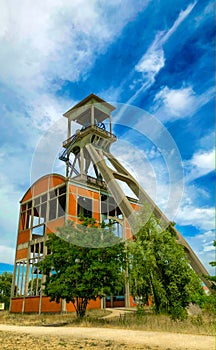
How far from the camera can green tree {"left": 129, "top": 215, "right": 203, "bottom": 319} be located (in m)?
12.6

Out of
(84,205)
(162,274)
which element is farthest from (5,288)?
(162,274)

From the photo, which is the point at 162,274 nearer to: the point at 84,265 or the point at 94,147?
the point at 84,265

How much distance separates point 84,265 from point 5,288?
74.0 ft

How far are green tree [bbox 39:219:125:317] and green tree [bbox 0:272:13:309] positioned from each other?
20.1 m

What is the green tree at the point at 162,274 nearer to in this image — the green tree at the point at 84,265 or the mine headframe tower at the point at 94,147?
the green tree at the point at 84,265

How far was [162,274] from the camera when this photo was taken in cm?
1302

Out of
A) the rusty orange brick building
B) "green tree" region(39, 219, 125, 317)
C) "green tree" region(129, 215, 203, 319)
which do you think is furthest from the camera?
the rusty orange brick building

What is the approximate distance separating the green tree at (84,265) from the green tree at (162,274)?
0.90m

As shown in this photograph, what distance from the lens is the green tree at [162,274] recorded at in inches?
496

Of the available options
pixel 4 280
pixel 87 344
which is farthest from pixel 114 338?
pixel 4 280

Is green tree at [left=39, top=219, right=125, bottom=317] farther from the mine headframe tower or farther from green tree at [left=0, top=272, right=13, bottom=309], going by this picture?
green tree at [left=0, top=272, right=13, bottom=309]

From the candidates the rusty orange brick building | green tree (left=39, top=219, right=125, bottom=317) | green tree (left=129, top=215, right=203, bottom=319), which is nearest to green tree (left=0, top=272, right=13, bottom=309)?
the rusty orange brick building

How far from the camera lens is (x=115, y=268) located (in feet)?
45.0

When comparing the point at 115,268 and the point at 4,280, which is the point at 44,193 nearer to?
the point at 115,268
